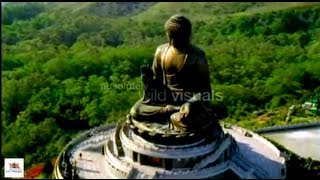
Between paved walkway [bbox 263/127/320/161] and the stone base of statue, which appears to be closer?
the stone base of statue

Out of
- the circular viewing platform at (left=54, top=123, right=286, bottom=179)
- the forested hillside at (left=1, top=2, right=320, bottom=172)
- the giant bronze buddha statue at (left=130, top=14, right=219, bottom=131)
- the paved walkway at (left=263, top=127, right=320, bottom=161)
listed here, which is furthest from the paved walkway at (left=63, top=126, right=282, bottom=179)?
the forested hillside at (left=1, top=2, right=320, bottom=172)

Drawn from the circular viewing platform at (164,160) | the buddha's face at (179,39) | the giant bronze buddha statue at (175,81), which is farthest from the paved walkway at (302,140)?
the buddha's face at (179,39)

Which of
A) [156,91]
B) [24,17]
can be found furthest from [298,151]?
[24,17]

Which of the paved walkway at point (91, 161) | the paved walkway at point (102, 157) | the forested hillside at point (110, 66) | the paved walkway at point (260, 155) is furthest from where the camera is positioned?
the forested hillside at point (110, 66)

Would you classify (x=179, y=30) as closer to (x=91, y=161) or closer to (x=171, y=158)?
(x=171, y=158)

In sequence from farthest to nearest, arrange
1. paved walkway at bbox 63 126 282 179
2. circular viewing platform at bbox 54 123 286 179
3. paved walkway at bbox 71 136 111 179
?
paved walkway at bbox 63 126 282 179 < paved walkway at bbox 71 136 111 179 < circular viewing platform at bbox 54 123 286 179

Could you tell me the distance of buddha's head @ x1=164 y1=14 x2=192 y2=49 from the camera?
17.4 meters

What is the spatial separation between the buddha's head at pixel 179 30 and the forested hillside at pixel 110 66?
23.8 ft

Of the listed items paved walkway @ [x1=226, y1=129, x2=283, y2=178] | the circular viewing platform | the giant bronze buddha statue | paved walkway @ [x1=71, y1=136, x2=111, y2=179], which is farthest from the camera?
paved walkway @ [x1=226, y1=129, x2=283, y2=178]

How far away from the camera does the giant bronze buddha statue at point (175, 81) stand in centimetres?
1748

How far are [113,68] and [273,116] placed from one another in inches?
434

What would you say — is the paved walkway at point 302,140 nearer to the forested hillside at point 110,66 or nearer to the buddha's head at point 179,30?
the forested hillside at point 110,66

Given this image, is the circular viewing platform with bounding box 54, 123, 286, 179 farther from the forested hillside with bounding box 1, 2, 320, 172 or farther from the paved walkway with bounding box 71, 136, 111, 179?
the forested hillside with bounding box 1, 2, 320, 172

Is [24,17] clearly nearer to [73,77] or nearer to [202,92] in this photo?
[73,77]
